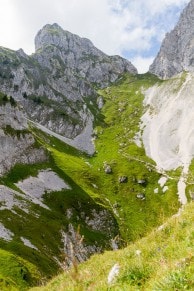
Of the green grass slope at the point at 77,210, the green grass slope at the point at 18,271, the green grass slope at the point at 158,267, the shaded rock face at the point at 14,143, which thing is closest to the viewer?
the green grass slope at the point at 158,267

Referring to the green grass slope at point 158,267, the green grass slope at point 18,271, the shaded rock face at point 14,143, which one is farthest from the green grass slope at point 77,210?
the green grass slope at point 158,267

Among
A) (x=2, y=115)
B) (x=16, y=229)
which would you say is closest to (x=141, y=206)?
(x=2, y=115)

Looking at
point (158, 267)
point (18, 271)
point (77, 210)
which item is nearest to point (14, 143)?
point (77, 210)

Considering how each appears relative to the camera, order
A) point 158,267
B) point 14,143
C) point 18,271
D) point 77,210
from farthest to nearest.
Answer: point 14,143
point 77,210
point 18,271
point 158,267

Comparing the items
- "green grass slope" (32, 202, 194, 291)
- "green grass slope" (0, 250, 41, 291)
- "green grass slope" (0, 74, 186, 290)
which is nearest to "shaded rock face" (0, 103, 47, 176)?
"green grass slope" (0, 74, 186, 290)

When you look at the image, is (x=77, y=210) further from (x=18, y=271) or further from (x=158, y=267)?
(x=158, y=267)

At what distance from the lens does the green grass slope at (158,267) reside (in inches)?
299

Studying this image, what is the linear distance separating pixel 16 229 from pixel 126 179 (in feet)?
373

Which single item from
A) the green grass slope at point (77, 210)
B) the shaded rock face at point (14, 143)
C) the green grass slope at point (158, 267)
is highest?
the green grass slope at point (158, 267)

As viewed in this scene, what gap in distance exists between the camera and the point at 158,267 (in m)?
9.85

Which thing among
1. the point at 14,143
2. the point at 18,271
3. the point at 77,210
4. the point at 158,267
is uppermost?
the point at 158,267

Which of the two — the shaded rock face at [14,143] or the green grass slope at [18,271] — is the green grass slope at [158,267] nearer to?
the green grass slope at [18,271]

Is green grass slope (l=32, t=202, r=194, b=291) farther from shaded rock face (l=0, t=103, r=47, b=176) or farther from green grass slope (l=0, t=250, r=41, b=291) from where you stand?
shaded rock face (l=0, t=103, r=47, b=176)

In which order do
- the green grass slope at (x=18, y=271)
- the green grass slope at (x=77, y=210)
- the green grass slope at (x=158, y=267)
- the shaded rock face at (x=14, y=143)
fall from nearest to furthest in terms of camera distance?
the green grass slope at (x=158, y=267) → the green grass slope at (x=18, y=271) → the green grass slope at (x=77, y=210) → the shaded rock face at (x=14, y=143)
